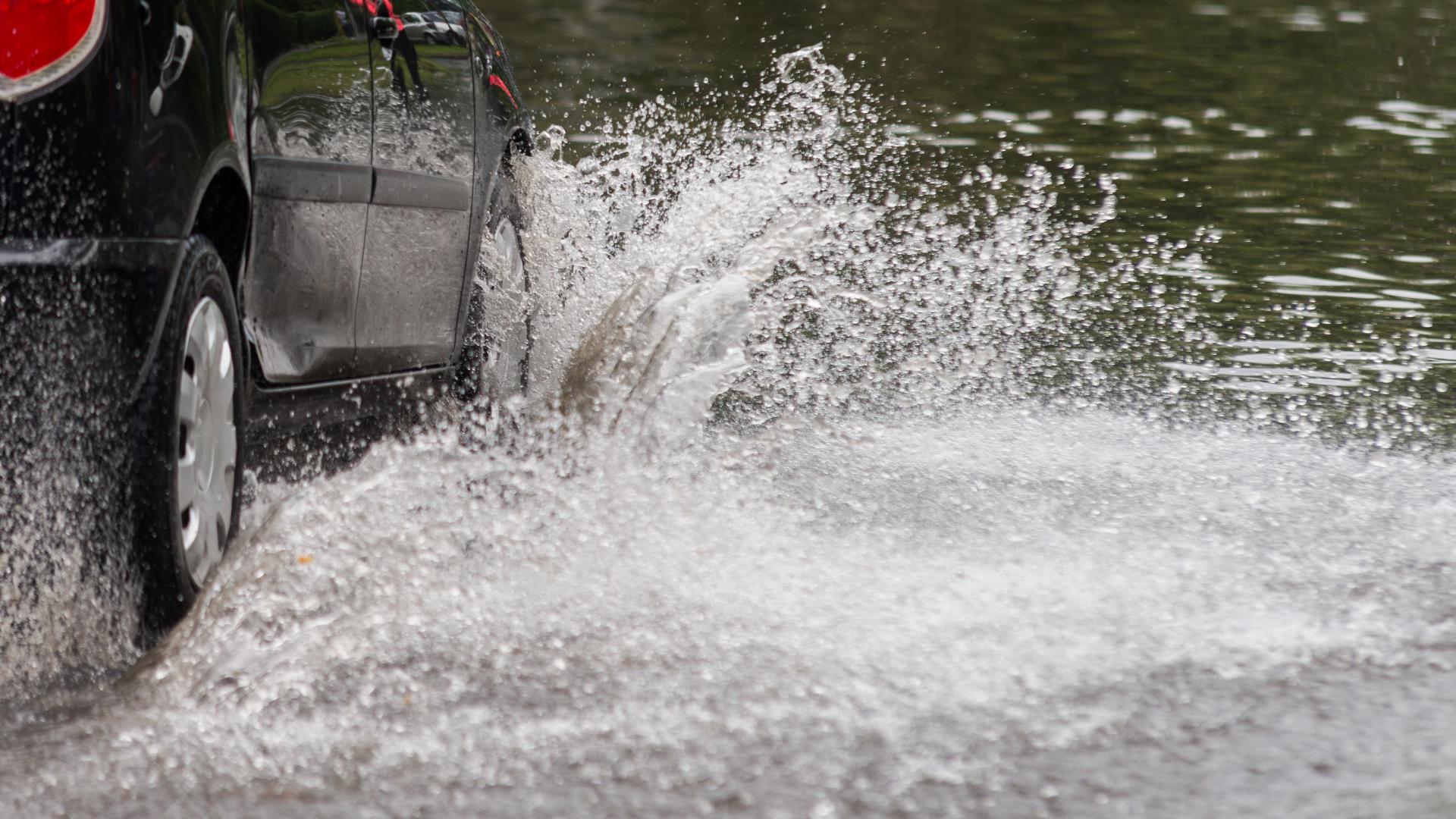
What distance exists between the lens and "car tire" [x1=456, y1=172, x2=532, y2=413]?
535cm

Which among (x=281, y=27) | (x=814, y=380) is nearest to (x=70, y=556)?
(x=281, y=27)

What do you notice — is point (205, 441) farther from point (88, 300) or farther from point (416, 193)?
point (416, 193)

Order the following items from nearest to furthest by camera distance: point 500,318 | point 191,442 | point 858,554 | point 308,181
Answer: point 191,442
point 308,181
point 858,554
point 500,318

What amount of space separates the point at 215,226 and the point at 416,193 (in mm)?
991

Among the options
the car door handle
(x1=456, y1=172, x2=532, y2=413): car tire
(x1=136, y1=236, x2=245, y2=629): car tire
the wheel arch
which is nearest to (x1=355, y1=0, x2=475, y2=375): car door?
the car door handle

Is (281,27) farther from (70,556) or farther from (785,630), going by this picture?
(785,630)

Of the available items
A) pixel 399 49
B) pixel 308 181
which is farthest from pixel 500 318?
pixel 308 181

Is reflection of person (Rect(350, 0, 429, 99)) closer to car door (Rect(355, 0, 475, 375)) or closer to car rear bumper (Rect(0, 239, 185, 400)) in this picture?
car door (Rect(355, 0, 475, 375))

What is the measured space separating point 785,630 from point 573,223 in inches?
106

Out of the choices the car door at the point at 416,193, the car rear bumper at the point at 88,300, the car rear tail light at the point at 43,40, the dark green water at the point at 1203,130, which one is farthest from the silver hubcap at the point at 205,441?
the dark green water at the point at 1203,130

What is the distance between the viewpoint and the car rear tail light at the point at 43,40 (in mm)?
3004

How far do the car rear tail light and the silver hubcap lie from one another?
47 centimetres

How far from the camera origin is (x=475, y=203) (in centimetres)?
509

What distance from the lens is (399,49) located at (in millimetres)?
4461
